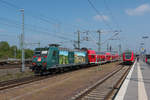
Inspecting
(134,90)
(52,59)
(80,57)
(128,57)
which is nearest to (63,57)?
(52,59)

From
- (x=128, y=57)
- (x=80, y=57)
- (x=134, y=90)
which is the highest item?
(x=80, y=57)

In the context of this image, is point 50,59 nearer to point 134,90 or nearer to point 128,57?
point 134,90

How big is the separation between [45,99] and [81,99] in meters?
1.73

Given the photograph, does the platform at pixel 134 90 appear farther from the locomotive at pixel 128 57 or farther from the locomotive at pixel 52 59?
the locomotive at pixel 128 57

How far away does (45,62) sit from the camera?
1598cm

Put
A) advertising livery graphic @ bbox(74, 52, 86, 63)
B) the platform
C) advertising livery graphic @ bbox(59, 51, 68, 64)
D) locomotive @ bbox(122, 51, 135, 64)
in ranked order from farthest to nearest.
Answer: locomotive @ bbox(122, 51, 135, 64) < advertising livery graphic @ bbox(74, 52, 86, 63) < advertising livery graphic @ bbox(59, 51, 68, 64) < the platform

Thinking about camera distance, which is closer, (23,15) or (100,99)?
(100,99)

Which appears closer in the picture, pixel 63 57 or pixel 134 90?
pixel 134 90

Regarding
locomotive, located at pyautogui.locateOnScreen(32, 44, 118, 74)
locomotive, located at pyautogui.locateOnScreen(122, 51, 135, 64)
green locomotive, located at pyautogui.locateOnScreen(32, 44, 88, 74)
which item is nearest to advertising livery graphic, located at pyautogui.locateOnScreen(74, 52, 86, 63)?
locomotive, located at pyautogui.locateOnScreen(32, 44, 118, 74)

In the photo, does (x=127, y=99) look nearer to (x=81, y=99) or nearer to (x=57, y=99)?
(x=81, y=99)

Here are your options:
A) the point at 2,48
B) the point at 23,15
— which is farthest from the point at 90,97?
the point at 2,48

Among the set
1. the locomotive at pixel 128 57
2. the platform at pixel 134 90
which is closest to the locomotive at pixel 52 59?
the platform at pixel 134 90

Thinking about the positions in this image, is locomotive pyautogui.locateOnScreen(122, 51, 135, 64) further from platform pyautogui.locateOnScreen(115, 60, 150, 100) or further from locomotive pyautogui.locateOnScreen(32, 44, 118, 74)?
platform pyautogui.locateOnScreen(115, 60, 150, 100)

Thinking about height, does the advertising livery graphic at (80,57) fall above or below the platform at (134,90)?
above
